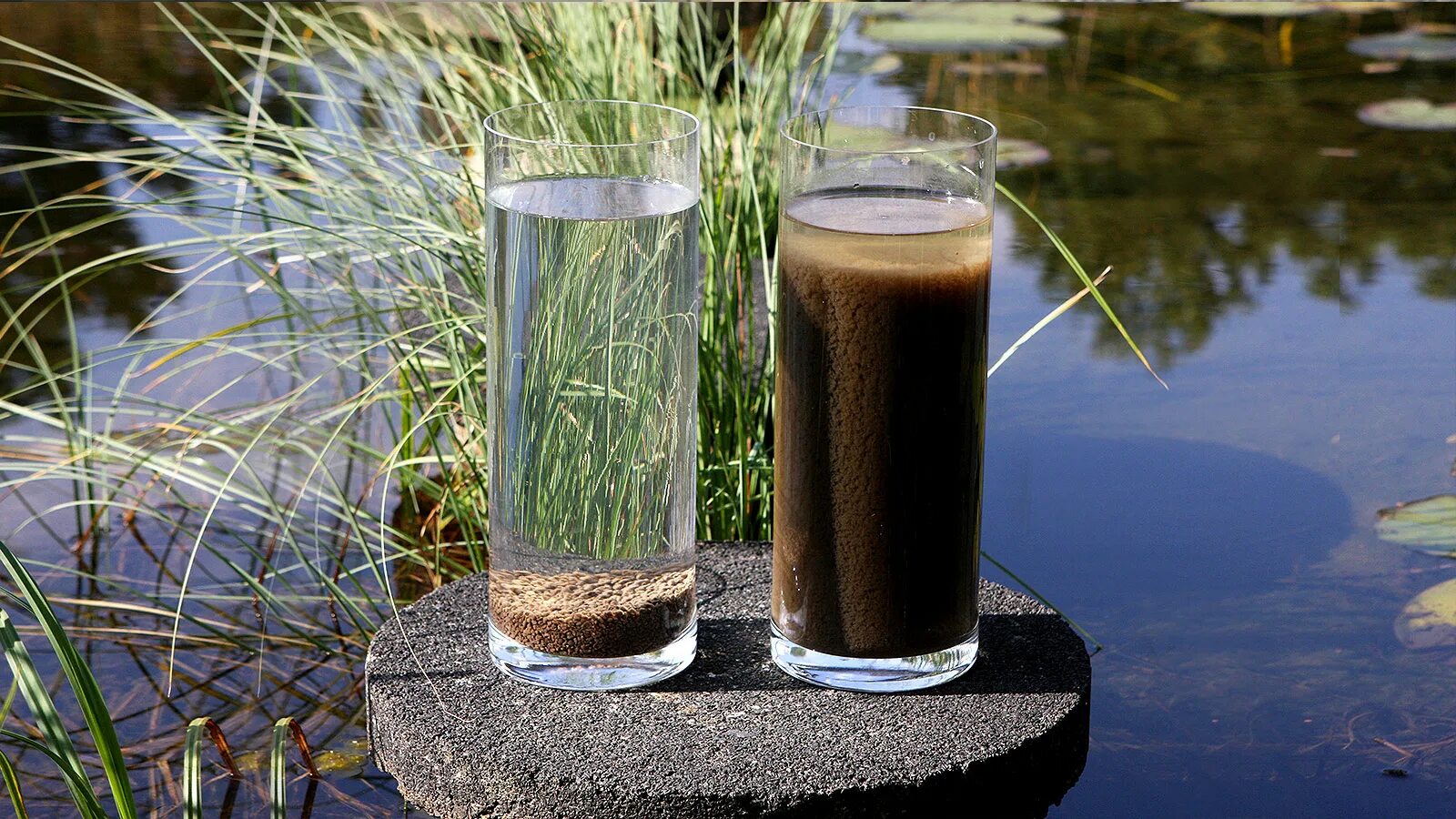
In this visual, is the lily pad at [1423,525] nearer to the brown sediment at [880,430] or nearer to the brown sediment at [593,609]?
the brown sediment at [880,430]

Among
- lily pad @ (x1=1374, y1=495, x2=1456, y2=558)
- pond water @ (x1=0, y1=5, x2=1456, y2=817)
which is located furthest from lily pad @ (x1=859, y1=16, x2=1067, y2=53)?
lily pad @ (x1=1374, y1=495, x2=1456, y2=558)

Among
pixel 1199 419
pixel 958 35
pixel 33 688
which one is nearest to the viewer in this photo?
pixel 33 688

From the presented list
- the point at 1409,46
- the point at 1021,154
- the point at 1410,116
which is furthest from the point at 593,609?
the point at 1409,46

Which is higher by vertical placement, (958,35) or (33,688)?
(958,35)

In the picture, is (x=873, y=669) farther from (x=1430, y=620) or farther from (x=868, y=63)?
(x=868, y=63)

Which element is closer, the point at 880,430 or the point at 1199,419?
the point at 880,430

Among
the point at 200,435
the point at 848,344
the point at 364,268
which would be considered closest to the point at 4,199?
the point at 364,268

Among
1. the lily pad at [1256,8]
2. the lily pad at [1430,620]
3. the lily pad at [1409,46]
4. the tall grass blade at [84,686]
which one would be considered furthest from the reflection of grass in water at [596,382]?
the lily pad at [1256,8]
